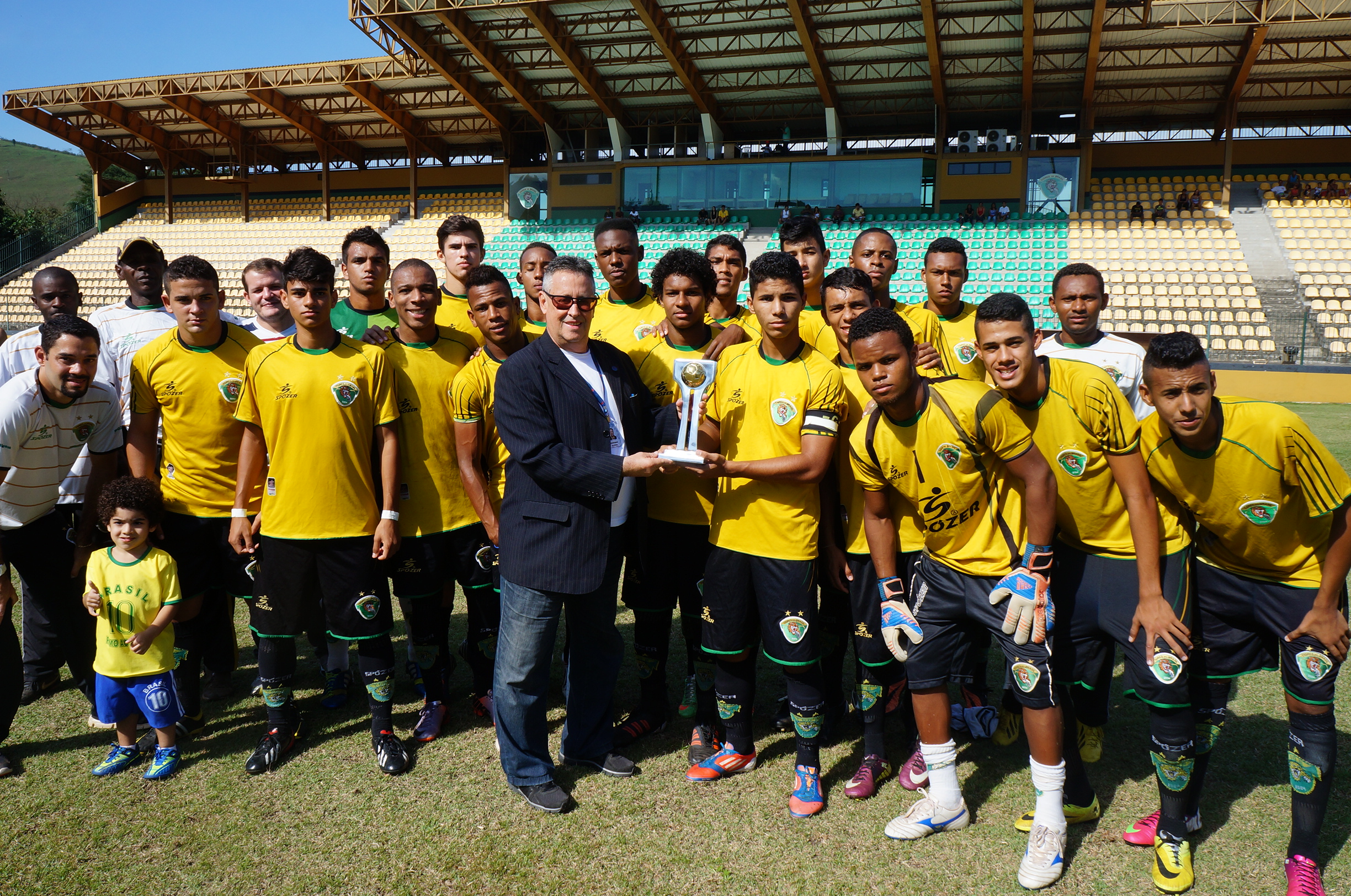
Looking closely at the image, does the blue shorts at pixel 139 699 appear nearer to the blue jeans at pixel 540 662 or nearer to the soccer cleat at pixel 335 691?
the soccer cleat at pixel 335 691

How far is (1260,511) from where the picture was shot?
119 inches

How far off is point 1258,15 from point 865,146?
10993mm

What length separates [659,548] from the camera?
14.1 ft

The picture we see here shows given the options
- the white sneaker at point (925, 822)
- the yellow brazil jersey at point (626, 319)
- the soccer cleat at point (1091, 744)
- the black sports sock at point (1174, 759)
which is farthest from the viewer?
the yellow brazil jersey at point (626, 319)

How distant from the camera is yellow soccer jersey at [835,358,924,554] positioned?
374 centimetres

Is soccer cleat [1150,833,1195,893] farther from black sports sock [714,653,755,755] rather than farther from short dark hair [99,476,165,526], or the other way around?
short dark hair [99,476,165,526]

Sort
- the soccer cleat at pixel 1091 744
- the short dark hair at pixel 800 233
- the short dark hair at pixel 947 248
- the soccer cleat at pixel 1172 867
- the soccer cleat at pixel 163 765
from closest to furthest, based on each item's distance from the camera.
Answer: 1. the soccer cleat at pixel 1172 867
2. the soccer cleat at pixel 163 765
3. the soccer cleat at pixel 1091 744
4. the short dark hair at pixel 800 233
5. the short dark hair at pixel 947 248

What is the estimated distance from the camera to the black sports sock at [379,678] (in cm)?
405

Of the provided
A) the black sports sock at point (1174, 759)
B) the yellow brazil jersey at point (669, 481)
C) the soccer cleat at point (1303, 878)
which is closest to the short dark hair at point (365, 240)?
the yellow brazil jersey at point (669, 481)

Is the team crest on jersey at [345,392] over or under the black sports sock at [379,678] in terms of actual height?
over

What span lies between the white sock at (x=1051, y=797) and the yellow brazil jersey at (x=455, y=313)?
12.3ft

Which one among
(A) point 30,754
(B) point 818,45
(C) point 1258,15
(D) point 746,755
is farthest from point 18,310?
(C) point 1258,15

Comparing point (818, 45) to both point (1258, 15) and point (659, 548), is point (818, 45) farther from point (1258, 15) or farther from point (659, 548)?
point (659, 548)

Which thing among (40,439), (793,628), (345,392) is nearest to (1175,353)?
(793,628)
